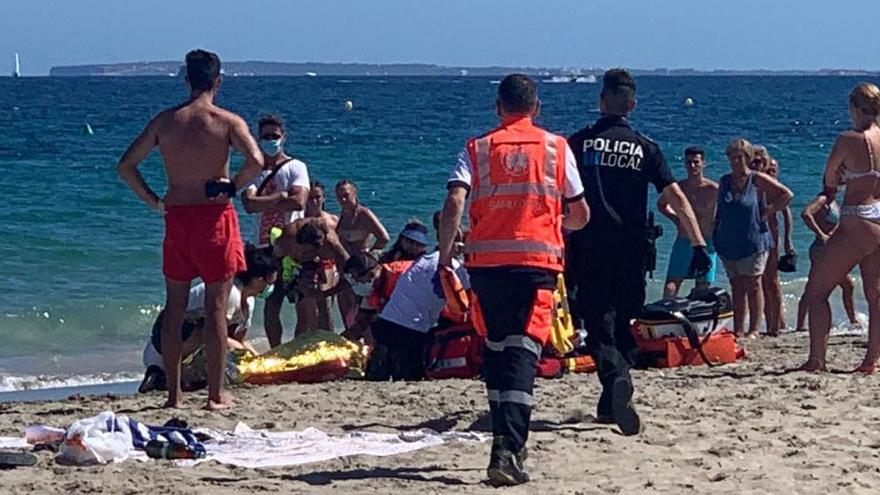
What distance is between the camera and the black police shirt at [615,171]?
23.4 ft

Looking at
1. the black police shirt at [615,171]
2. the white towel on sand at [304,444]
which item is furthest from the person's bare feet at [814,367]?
the white towel on sand at [304,444]

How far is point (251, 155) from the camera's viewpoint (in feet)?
24.7

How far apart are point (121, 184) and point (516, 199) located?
20.6 m

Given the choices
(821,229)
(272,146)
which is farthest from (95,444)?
(821,229)

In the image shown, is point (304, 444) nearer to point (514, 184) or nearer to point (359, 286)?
point (514, 184)

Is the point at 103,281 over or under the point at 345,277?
under

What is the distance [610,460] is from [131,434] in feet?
7.00

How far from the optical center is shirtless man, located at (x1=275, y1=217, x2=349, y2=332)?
33.1ft

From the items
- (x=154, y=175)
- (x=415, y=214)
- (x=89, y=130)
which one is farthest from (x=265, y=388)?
(x=89, y=130)

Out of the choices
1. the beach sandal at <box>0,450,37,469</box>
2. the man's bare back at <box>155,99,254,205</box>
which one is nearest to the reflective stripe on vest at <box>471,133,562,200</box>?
the man's bare back at <box>155,99,254,205</box>

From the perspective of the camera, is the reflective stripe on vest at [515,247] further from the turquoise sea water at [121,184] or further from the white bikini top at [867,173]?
the turquoise sea water at [121,184]

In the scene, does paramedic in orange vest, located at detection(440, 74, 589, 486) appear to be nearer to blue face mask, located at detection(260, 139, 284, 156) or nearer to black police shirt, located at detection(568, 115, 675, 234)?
black police shirt, located at detection(568, 115, 675, 234)

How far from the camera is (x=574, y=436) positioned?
7262mm

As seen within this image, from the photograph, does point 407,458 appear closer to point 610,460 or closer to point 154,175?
point 610,460
